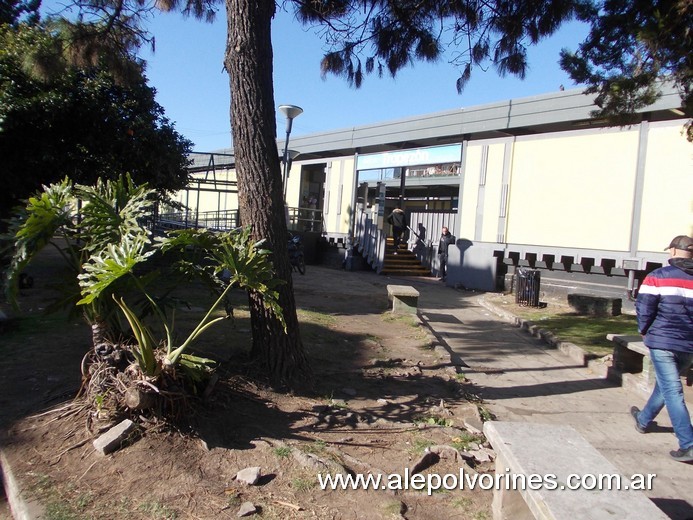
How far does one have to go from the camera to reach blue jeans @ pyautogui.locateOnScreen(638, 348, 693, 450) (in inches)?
151

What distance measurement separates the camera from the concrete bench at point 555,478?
2.19m

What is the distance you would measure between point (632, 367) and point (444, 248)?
9448mm

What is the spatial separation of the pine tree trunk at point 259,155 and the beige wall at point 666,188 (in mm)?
9418

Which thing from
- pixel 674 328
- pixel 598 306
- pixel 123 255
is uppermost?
pixel 123 255

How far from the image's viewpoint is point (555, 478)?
241cm

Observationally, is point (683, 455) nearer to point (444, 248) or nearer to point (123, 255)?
point (123, 255)

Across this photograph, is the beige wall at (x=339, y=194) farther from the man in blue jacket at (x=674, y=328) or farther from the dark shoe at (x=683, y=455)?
the dark shoe at (x=683, y=455)

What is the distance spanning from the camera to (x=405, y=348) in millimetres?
6543

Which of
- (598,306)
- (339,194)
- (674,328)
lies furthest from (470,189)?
(674,328)

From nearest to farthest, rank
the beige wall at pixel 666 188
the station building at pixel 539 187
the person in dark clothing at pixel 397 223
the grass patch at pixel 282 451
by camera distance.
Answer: the grass patch at pixel 282 451 < the beige wall at pixel 666 188 < the station building at pixel 539 187 < the person in dark clothing at pixel 397 223

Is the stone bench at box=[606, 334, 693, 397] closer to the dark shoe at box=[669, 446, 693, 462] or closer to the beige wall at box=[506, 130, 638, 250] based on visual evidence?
the dark shoe at box=[669, 446, 693, 462]

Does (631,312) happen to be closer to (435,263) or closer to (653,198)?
(653,198)

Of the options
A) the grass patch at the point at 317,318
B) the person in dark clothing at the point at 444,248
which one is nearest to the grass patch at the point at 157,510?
the grass patch at the point at 317,318

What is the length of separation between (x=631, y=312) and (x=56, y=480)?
1123 cm
